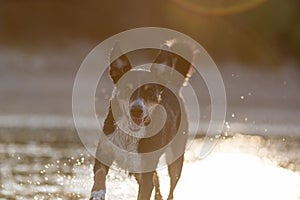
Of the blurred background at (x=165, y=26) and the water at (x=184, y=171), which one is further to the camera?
the blurred background at (x=165, y=26)

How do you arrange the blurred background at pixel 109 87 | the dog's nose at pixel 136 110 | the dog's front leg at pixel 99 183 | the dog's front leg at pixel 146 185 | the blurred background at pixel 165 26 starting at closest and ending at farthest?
→ 1. the dog's nose at pixel 136 110
2. the dog's front leg at pixel 99 183
3. the dog's front leg at pixel 146 185
4. the blurred background at pixel 109 87
5. the blurred background at pixel 165 26

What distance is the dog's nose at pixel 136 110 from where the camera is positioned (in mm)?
5977

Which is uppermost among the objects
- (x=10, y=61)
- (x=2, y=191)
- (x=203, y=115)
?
(x=10, y=61)

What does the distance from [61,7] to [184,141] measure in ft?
53.9

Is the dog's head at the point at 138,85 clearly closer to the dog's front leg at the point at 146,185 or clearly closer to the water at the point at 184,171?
the dog's front leg at the point at 146,185

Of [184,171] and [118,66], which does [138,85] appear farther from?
[184,171]

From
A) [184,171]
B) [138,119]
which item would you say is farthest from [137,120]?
[184,171]

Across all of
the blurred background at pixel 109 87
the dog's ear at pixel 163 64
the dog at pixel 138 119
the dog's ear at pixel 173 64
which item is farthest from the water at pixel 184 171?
the dog's ear at pixel 163 64

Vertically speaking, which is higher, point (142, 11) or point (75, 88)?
point (142, 11)

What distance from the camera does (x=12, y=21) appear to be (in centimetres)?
2236

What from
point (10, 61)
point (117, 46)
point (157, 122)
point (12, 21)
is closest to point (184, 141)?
point (157, 122)

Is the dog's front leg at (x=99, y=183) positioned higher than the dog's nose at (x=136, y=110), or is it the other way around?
the dog's nose at (x=136, y=110)

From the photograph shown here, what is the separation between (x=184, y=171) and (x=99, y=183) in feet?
7.78

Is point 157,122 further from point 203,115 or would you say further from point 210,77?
point 210,77
